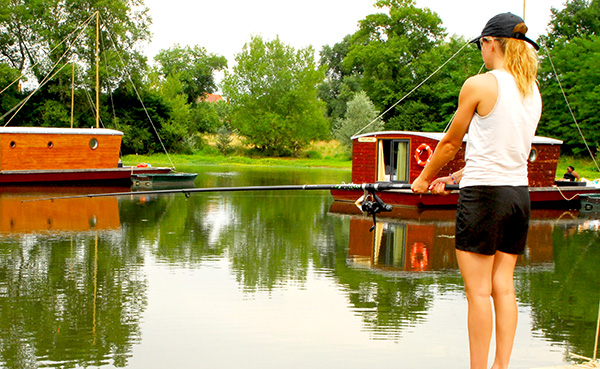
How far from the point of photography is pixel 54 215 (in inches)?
613

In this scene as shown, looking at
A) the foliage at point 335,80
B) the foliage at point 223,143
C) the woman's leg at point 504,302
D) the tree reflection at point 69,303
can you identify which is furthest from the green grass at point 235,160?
the woman's leg at point 504,302

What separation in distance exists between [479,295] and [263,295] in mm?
4483

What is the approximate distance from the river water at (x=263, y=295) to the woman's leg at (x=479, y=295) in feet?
5.93

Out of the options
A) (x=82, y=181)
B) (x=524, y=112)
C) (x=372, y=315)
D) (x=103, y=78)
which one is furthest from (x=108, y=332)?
(x=103, y=78)

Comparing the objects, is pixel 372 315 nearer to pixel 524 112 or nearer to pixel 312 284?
pixel 312 284

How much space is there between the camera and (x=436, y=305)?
7.46 metres

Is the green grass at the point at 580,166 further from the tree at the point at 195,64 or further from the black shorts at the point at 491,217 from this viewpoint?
the tree at the point at 195,64

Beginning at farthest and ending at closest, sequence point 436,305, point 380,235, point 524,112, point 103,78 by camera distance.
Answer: point 103,78, point 380,235, point 436,305, point 524,112

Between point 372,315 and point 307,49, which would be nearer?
point 372,315

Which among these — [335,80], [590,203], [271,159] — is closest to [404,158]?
[590,203]

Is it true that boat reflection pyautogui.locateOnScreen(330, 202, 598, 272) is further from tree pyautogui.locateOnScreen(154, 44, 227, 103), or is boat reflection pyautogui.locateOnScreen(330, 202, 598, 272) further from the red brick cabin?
tree pyautogui.locateOnScreen(154, 44, 227, 103)

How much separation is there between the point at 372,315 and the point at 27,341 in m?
3.24

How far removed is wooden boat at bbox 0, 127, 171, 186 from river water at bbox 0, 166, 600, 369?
1119cm

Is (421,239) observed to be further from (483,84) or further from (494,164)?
(483,84)
